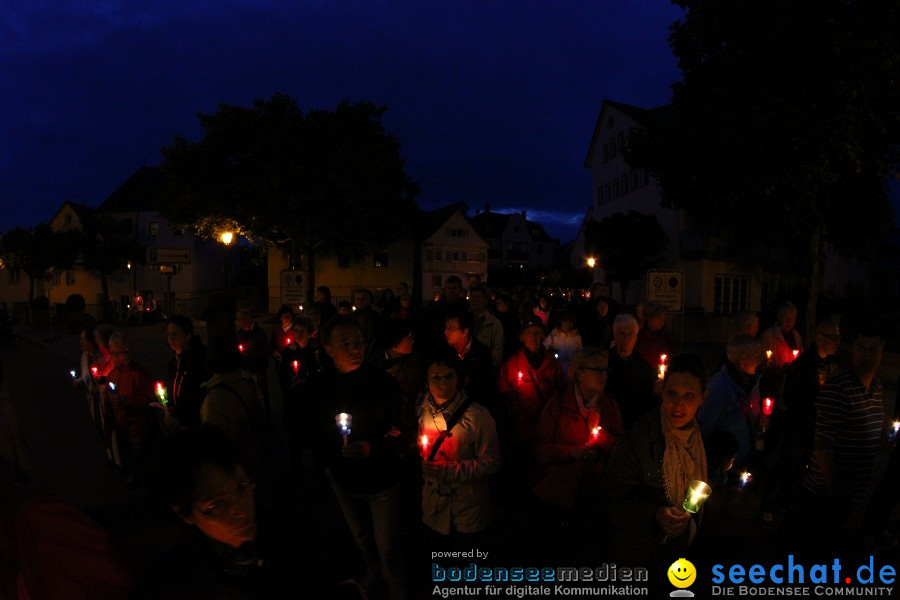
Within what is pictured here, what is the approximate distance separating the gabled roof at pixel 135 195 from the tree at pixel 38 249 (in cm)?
533

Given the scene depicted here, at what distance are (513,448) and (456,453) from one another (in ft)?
6.52

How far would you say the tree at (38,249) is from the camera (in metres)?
38.8

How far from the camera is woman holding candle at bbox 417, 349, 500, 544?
143 inches

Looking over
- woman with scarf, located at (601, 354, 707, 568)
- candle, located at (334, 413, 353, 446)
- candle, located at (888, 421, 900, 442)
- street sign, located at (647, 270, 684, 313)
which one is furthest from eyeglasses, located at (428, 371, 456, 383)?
street sign, located at (647, 270, 684, 313)

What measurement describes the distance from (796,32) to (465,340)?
14.4 metres

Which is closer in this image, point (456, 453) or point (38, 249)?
point (456, 453)

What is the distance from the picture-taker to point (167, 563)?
187 centimetres

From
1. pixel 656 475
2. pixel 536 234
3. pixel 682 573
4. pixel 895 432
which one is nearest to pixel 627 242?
pixel 895 432

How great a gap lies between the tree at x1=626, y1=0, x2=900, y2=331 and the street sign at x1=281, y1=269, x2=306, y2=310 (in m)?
12.1

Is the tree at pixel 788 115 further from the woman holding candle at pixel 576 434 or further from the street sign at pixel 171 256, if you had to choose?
the street sign at pixel 171 256

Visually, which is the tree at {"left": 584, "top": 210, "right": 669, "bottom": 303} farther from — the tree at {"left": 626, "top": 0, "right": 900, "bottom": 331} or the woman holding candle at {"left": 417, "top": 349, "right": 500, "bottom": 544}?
the woman holding candle at {"left": 417, "top": 349, "right": 500, "bottom": 544}

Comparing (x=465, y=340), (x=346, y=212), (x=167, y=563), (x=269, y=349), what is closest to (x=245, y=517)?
(x=167, y=563)

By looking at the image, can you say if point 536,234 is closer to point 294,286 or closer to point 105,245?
point 105,245

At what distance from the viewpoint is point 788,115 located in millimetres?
14047
